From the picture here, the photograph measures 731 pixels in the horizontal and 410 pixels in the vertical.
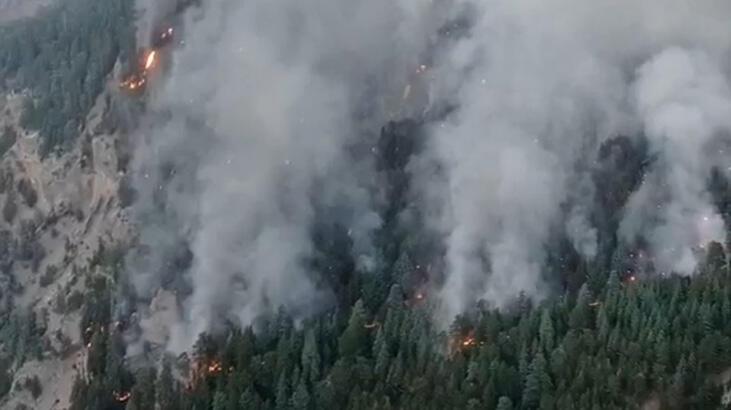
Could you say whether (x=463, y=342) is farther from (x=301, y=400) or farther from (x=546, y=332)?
(x=301, y=400)

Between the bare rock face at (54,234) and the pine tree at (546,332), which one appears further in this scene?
the bare rock face at (54,234)

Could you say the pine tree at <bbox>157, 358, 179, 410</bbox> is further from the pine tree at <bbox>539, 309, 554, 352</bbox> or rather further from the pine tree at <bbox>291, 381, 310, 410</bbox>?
the pine tree at <bbox>539, 309, 554, 352</bbox>

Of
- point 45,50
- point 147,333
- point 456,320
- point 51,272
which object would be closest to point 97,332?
point 147,333

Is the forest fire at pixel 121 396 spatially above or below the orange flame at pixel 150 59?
below

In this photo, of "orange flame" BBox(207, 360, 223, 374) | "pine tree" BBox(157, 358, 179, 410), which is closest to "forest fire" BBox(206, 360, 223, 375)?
"orange flame" BBox(207, 360, 223, 374)

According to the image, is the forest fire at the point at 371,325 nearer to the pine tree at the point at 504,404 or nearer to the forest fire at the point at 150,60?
the pine tree at the point at 504,404

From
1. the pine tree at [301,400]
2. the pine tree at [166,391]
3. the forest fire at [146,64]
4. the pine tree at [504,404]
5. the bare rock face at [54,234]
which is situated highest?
the forest fire at [146,64]

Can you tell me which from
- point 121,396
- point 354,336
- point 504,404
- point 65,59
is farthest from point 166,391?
point 65,59

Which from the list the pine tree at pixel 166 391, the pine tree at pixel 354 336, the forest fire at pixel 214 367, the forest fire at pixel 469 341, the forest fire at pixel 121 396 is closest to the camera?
the forest fire at pixel 469 341

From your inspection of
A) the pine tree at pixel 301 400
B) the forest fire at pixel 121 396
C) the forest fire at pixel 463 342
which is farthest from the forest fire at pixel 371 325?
the forest fire at pixel 121 396

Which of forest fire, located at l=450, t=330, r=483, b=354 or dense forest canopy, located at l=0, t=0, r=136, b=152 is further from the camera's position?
dense forest canopy, located at l=0, t=0, r=136, b=152

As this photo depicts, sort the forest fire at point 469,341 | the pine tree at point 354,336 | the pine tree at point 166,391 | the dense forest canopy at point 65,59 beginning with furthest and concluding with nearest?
1. the dense forest canopy at point 65,59
2. the pine tree at point 354,336
3. the pine tree at point 166,391
4. the forest fire at point 469,341
